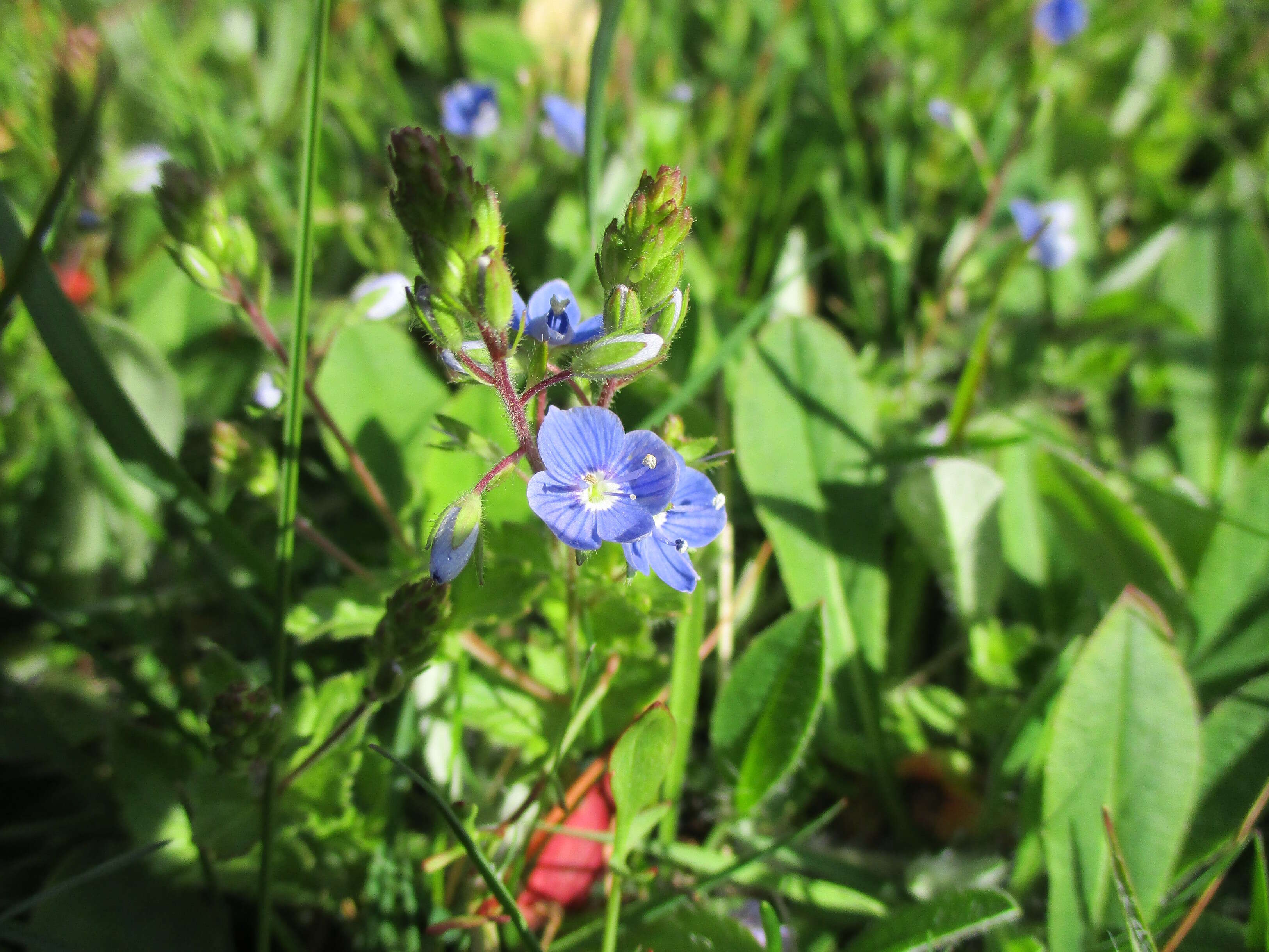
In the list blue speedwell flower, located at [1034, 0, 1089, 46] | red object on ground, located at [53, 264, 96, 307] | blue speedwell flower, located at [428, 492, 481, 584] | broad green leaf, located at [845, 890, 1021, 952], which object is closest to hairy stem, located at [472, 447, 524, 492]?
blue speedwell flower, located at [428, 492, 481, 584]

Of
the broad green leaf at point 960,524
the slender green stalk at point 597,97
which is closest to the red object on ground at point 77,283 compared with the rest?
the slender green stalk at point 597,97

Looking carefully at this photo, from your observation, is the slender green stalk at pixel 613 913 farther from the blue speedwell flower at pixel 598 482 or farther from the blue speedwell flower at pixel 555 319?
the blue speedwell flower at pixel 555 319

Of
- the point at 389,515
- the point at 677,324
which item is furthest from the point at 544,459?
the point at 389,515

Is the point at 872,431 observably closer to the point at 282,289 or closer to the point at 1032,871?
the point at 1032,871

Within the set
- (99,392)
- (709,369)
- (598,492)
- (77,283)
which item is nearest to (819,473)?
(709,369)

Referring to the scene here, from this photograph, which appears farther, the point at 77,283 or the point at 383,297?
the point at 77,283

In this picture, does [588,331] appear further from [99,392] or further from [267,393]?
[99,392]
